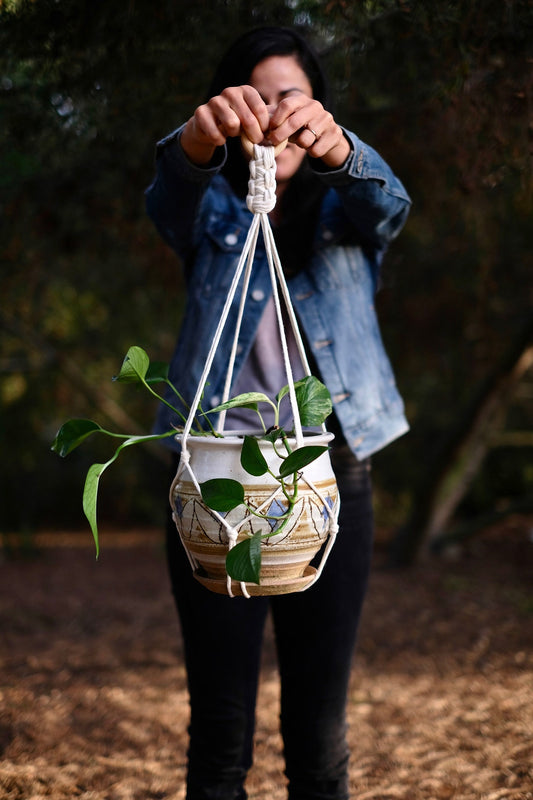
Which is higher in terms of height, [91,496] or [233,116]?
[233,116]

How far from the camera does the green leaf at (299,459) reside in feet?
3.06

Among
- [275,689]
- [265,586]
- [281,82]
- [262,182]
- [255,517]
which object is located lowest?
[275,689]

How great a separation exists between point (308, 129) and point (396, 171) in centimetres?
149

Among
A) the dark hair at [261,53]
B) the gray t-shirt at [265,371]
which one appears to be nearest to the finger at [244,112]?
the dark hair at [261,53]

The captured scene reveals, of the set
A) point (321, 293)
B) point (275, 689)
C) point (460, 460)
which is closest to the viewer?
point (321, 293)

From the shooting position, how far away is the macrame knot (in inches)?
40.4

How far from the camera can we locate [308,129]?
3.51 ft

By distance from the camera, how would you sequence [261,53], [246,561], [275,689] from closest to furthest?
[246,561], [261,53], [275,689]

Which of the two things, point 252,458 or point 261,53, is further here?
point 261,53

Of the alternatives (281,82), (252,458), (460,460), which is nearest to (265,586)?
(252,458)

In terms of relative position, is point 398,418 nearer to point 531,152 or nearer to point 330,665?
point 330,665

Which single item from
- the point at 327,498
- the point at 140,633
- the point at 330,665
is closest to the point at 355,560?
the point at 330,665

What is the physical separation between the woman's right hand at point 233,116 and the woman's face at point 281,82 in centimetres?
20

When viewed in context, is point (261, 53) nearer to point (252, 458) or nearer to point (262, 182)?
point (262, 182)
